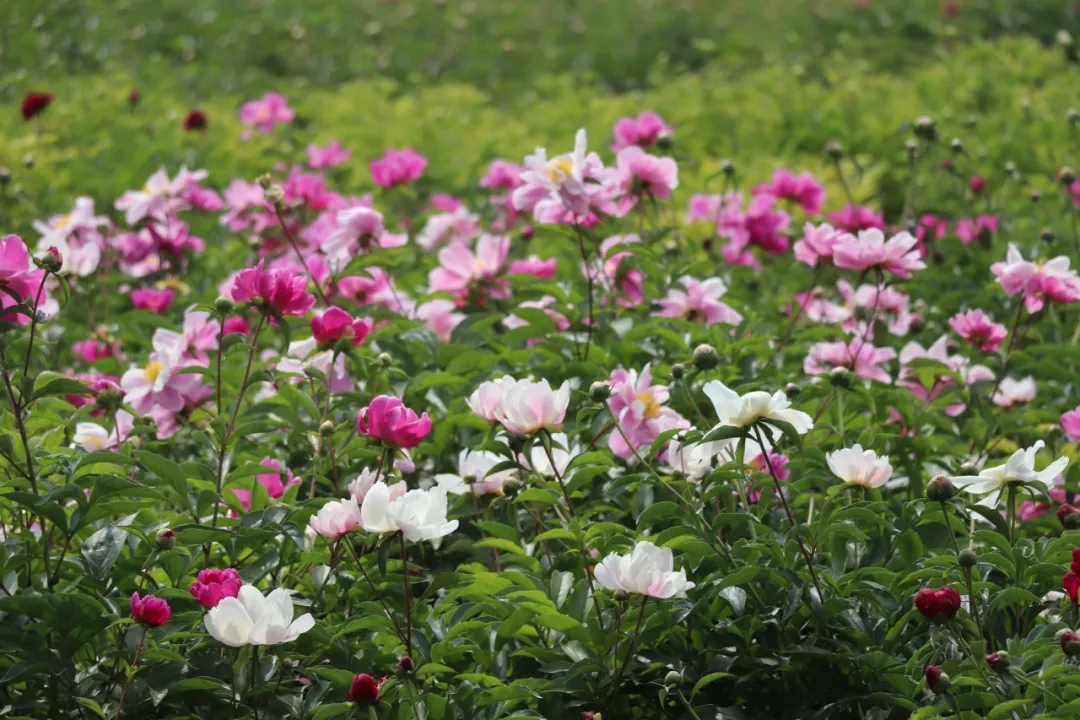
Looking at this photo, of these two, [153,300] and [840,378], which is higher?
[840,378]

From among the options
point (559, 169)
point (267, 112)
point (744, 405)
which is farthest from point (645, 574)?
point (267, 112)

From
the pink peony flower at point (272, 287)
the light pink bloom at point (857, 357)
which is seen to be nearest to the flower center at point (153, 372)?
the pink peony flower at point (272, 287)

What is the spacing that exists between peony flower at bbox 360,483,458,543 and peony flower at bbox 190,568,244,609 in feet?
0.59

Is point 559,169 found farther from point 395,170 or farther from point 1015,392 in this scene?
point 395,170

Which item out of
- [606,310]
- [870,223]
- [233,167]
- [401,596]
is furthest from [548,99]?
[401,596]

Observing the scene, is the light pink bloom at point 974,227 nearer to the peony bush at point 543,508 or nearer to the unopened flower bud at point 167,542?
the peony bush at point 543,508

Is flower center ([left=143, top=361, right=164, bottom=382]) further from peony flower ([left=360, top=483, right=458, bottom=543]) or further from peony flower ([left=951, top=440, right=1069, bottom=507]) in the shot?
peony flower ([left=951, top=440, right=1069, bottom=507])

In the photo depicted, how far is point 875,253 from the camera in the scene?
2.13 metres

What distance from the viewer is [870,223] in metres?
3.09

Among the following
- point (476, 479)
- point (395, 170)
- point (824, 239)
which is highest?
point (824, 239)

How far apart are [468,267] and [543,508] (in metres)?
0.83

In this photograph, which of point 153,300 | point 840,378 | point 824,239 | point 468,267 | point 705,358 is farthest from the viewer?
point 153,300

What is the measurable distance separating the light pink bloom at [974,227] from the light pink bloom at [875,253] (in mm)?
1403

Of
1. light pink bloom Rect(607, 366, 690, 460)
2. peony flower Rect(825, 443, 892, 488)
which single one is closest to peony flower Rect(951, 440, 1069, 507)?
peony flower Rect(825, 443, 892, 488)
